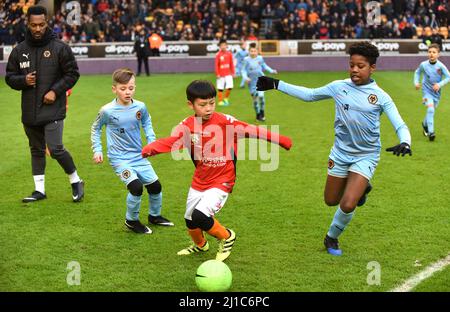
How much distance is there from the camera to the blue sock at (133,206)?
8.05 metres

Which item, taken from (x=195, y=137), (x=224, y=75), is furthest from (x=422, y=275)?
(x=224, y=75)

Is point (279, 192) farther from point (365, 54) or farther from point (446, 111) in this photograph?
point (446, 111)

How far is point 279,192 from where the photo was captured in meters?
10.2

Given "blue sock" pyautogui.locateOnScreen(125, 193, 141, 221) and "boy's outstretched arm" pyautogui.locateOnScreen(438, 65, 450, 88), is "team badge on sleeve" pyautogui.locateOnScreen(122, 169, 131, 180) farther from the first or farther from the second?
"boy's outstretched arm" pyautogui.locateOnScreen(438, 65, 450, 88)

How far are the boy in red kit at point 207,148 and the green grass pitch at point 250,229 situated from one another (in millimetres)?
615

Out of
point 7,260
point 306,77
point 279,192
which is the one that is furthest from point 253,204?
point 306,77

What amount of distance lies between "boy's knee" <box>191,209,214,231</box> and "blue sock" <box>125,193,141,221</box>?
4.50 ft

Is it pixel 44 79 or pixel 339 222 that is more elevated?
pixel 44 79

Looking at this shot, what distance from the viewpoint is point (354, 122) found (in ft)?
23.0

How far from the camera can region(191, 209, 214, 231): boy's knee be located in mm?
6781

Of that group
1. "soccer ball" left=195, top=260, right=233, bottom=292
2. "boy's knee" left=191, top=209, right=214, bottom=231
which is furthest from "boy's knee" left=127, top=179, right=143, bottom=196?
"soccer ball" left=195, top=260, right=233, bottom=292

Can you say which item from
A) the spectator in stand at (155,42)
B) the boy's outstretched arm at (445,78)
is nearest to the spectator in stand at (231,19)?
the spectator in stand at (155,42)

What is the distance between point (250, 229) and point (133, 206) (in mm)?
1481

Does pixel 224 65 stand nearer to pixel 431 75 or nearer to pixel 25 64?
pixel 431 75
